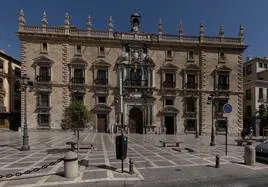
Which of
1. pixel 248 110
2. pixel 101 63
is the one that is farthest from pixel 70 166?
pixel 248 110

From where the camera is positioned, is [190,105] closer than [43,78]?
No

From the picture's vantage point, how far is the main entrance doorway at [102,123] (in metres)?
28.0

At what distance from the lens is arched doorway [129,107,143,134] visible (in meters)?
29.1

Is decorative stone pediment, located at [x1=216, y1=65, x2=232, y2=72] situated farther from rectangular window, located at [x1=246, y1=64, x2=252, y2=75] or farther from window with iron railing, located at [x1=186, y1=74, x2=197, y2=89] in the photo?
rectangular window, located at [x1=246, y1=64, x2=252, y2=75]

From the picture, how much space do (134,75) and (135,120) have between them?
23.0 feet

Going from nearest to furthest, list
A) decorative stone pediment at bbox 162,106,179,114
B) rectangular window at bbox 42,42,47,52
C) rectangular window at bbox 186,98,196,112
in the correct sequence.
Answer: rectangular window at bbox 42,42,47,52 → decorative stone pediment at bbox 162,106,179,114 → rectangular window at bbox 186,98,196,112

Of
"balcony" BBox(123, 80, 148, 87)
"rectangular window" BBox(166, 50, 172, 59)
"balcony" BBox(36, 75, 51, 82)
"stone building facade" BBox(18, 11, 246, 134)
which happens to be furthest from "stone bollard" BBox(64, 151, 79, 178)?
"rectangular window" BBox(166, 50, 172, 59)

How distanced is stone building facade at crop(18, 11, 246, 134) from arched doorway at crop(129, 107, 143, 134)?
0.15 m

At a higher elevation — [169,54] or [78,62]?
[169,54]

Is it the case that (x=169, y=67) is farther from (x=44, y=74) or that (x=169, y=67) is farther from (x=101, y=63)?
(x=44, y=74)

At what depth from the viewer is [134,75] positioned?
29.1m

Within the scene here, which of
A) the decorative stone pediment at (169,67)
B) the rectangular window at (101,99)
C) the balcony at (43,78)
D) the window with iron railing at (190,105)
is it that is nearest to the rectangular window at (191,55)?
the decorative stone pediment at (169,67)

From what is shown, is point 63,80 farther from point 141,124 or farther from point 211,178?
point 211,178

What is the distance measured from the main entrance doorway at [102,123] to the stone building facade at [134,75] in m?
0.15
